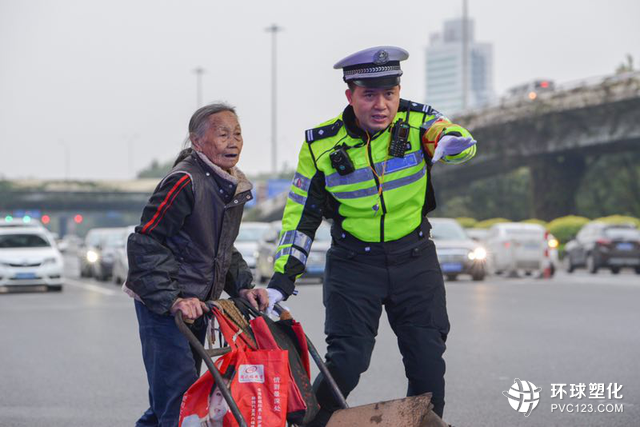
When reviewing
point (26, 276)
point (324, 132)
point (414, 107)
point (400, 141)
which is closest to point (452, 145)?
point (400, 141)

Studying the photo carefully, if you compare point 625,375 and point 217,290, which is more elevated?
point 217,290

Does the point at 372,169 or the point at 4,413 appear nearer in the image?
the point at 372,169

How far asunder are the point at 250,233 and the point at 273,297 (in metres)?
25.0

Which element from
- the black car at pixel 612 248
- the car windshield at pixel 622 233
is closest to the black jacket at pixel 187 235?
the black car at pixel 612 248

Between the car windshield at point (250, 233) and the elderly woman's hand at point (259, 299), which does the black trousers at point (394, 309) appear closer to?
the elderly woman's hand at point (259, 299)

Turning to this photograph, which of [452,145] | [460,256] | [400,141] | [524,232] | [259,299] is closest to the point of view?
[452,145]

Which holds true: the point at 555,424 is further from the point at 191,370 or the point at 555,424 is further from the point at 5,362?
the point at 5,362

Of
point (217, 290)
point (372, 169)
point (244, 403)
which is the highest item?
point (372, 169)

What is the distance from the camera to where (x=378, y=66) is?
505 cm

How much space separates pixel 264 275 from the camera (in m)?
26.4

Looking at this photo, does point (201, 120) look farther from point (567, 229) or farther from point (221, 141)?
point (567, 229)

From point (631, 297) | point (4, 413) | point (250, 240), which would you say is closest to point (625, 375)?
point (4, 413)

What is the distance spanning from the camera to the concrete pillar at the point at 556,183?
57.5 meters

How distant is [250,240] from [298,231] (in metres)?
24.2
